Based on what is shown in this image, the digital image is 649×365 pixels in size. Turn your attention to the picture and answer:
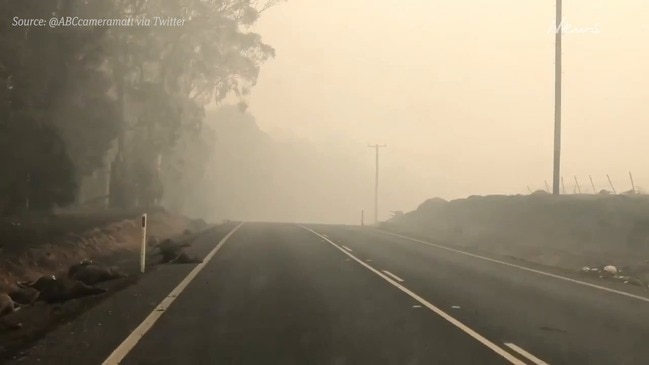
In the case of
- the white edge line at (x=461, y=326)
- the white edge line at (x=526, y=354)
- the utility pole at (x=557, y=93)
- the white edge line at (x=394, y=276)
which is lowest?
the white edge line at (x=526, y=354)

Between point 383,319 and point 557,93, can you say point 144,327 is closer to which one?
point 383,319

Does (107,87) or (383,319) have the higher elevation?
(107,87)

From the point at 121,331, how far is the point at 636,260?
17.9 meters

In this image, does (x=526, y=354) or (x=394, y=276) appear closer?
(x=526, y=354)

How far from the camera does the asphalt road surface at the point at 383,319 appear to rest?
784 centimetres

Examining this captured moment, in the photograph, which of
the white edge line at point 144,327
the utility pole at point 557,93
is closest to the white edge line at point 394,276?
the white edge line at point 144,327

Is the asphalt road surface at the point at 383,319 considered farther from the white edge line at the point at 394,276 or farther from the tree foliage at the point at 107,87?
the tree foliage at the point at 107,87

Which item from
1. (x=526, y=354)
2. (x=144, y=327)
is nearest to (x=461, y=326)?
(x=526, y=354)

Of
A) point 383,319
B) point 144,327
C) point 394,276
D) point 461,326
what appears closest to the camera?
point 144,327

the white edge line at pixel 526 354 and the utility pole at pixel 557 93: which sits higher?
the utility pole at pixel 557 93

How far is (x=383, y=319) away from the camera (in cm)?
1016

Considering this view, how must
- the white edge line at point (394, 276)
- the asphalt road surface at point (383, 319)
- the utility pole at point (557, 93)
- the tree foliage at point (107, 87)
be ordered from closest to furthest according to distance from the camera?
the asphalt road surface at point (383, 319)
the white edge line at point (394, 276)
the tree foliage at point (107, 87)
the utility pole at point (557, 93)

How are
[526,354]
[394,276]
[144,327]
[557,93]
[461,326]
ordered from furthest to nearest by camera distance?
[557,93], [394,276], [461,326], [144,327], [526,354]

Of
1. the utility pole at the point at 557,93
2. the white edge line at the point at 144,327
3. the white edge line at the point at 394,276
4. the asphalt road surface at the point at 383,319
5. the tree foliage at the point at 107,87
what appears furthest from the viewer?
the utility pole at the point at 557,93
